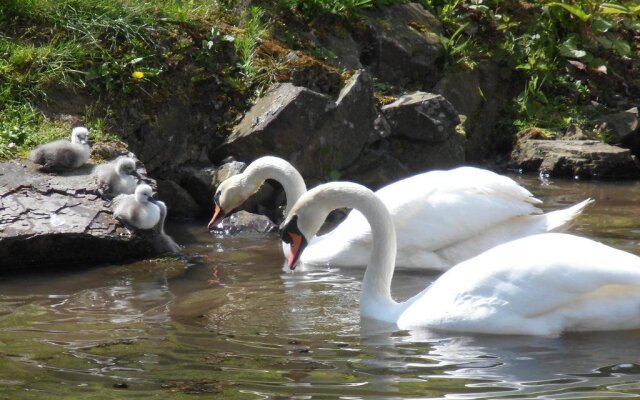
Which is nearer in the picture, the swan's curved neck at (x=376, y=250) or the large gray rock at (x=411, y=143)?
the swan's curved neck at (x=376, y=250)

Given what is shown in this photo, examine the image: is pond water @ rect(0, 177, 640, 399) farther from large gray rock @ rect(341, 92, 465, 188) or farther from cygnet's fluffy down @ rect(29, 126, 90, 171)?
large gray rock @ rect(341, 92, 465, 188)

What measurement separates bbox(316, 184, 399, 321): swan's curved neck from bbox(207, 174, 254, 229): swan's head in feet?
7.47

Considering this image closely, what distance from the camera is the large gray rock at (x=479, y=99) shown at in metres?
12.0

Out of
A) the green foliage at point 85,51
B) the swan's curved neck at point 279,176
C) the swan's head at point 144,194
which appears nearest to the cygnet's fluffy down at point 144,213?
the swan's head at point 144,194

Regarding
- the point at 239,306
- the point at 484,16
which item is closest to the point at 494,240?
the point at 239,306

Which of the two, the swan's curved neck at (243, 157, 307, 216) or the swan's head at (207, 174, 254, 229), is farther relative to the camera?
the swan's head at (207, 174, 254, 229)

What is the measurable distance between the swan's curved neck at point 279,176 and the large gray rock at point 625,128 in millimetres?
4615

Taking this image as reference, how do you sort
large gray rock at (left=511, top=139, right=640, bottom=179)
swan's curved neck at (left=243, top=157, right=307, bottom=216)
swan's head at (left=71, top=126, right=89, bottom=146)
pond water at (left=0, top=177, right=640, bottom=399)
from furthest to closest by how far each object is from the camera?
large gray rock at (left=511, top=139, right=640, bottom=179)
swan's curved neck at (left=243, top=157, right=307, bottom=216)
swan's head at (left=71, top=126, right=89, bottom=146)
pond water at (left=0, top=177, right=640, bottom=399)

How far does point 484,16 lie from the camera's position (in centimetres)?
Answer: 1312

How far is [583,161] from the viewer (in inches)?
448

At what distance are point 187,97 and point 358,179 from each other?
5.32 feet

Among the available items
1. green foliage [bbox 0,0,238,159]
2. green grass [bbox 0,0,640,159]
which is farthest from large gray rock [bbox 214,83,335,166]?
green foliage [bbox 0,0,238,159]

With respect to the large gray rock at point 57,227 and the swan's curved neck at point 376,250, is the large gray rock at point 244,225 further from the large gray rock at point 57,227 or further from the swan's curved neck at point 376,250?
the swan's curved neck at point 376,250

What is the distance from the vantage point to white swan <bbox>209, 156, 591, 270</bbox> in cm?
768
